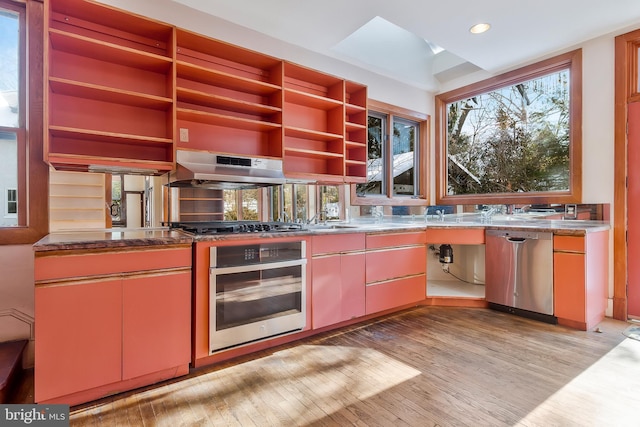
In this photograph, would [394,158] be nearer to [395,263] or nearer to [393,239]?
[393,239]

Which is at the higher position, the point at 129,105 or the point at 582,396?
the point at 129,105

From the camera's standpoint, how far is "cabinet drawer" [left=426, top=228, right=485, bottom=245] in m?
3.32

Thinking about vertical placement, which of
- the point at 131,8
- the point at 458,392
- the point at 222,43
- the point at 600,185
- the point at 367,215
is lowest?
the point at 458,392

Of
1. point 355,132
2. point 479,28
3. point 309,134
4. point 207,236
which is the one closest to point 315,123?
point 309,134

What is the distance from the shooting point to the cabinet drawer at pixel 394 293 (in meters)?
2.96

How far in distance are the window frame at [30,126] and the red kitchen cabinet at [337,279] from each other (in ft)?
6.33

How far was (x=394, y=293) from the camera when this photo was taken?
3.13 m

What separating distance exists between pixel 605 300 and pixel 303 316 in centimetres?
289

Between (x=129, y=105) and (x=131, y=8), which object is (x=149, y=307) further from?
(x=131, y=8)

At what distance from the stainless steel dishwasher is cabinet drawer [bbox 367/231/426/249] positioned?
2.33ft

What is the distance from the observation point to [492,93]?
4.01 m

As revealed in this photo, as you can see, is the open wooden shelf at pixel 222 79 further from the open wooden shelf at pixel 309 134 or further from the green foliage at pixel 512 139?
the green foliage at pixel 512 139

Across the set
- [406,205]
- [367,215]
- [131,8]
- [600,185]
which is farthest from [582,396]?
[131,8]

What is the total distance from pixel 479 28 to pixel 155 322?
349 cm
